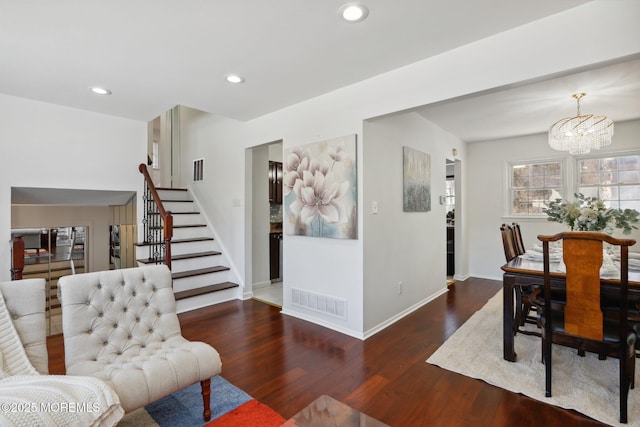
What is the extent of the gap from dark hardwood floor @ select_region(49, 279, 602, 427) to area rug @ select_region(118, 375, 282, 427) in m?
0.09

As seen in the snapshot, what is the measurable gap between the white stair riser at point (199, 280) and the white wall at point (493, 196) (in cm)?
433

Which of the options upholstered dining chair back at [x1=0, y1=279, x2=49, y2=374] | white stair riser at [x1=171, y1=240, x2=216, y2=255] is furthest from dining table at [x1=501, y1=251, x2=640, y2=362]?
white stair riser at [x1=171, y1=240, x2=216, y2=255]

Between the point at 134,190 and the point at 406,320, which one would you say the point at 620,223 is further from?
the point at 134,190

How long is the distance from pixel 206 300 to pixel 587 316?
382 cm

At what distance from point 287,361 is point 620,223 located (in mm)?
2929

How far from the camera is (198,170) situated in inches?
207

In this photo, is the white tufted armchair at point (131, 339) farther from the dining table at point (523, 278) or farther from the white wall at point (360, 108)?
the dining table at point (523, 278)

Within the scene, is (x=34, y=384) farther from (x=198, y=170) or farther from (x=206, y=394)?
→ (x=198, y=170)

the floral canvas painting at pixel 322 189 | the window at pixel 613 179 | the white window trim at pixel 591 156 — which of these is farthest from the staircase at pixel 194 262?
the window at pixel 613 179

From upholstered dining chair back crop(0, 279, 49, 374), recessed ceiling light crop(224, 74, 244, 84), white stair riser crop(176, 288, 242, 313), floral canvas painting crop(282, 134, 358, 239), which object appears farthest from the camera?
white stair riser crop(176, 288, 242, 313)

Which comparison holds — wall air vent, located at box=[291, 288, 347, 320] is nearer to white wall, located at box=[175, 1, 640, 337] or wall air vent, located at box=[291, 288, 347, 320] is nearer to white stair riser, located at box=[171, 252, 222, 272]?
white wall, located at box=[175, 1, 640, 337]

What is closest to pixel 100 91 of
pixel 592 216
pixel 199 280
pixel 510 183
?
pixel 199 280

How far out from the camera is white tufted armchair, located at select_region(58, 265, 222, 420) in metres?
1.62

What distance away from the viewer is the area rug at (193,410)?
1.81m
